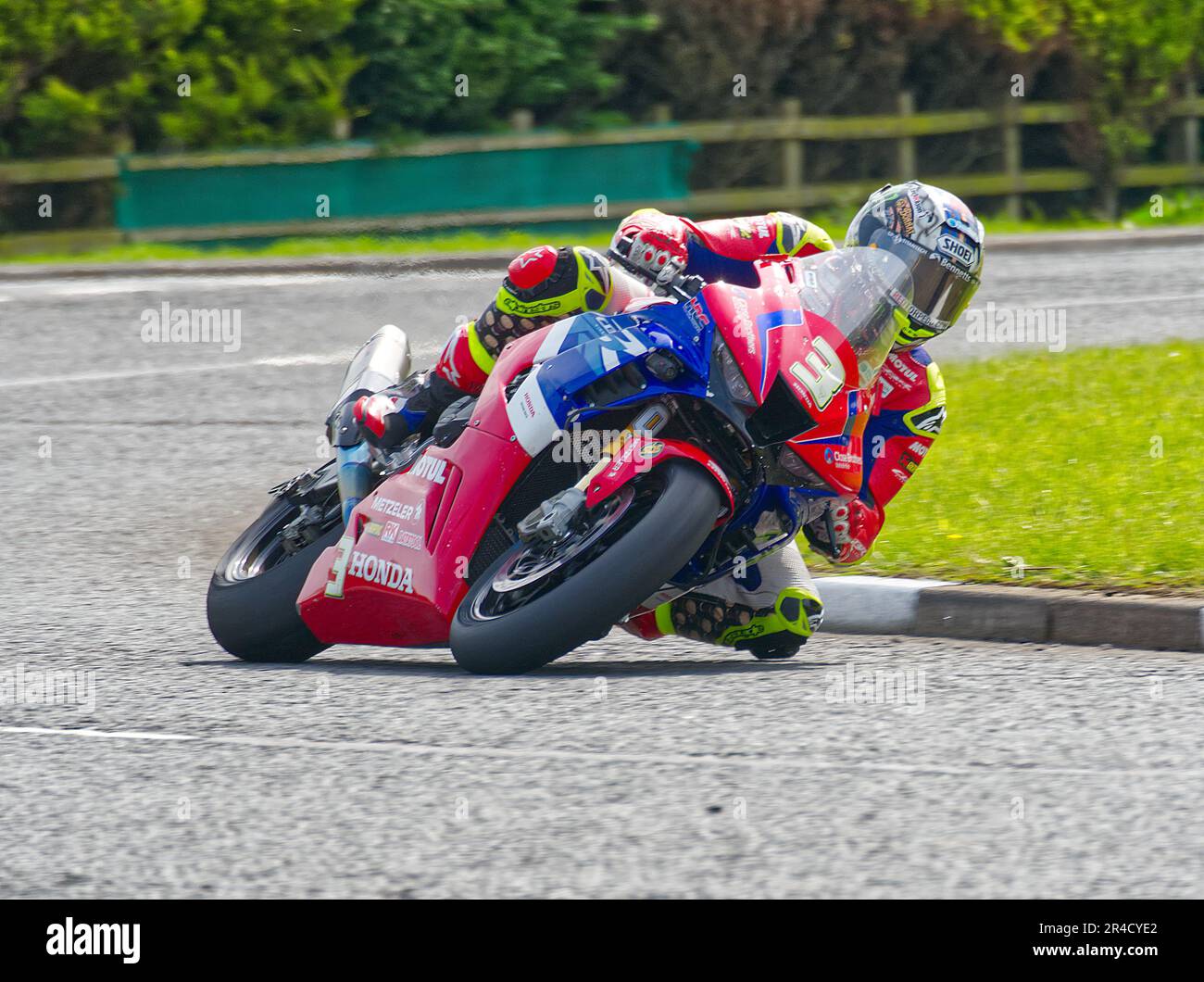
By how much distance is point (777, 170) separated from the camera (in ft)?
74.5

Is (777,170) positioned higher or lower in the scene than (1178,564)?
higher

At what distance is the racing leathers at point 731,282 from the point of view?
5668mm

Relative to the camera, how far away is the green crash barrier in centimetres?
1967

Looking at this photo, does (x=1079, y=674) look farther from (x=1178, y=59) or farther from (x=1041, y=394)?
(x=1178, y=59)

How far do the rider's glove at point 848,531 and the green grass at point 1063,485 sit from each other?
0.70 metres

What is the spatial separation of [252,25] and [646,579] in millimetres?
15963

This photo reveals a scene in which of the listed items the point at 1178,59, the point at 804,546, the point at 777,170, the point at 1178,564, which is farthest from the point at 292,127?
the point at 1178,564

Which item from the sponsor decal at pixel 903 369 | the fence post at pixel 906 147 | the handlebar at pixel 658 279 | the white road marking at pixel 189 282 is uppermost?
the fence post at pixel 906 147

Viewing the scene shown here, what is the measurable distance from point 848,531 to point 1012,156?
61.4ft

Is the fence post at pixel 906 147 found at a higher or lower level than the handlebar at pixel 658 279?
higher

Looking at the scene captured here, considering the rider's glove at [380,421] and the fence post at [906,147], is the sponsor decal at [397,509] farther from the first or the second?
the fence post at [906,147]

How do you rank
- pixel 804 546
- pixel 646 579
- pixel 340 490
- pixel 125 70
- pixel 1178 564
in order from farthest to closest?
pixel 125 70 < pixel 804 546 < pixel 1178 564 < pixel 340 490 < pixel 646 579

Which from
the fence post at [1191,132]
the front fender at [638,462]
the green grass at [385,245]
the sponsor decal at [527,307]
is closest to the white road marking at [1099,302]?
the green grass at [385,245]

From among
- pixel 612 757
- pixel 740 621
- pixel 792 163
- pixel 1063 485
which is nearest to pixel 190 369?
pixel 1063 485
